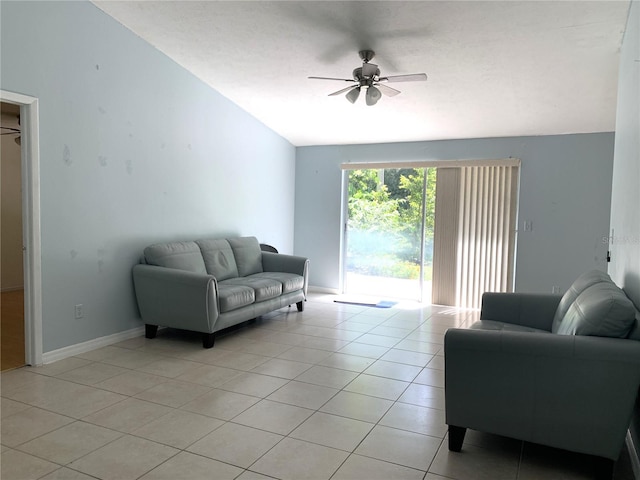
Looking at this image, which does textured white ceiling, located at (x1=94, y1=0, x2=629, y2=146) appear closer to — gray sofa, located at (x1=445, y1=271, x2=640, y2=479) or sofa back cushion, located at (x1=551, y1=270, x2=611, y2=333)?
sofa back cushion, located at (x1=551, y1=270, x2=611, y2=333)

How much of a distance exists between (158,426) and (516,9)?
3.73m

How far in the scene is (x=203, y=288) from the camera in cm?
406

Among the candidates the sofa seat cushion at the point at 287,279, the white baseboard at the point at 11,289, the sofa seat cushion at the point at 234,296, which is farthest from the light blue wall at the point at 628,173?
the white baseboard at the point at 11,289

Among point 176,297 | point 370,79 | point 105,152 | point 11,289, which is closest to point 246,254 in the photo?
point 176,297

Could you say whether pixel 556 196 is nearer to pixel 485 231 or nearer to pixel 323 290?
pixel 485 231

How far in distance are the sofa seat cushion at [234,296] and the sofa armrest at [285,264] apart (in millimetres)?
1211

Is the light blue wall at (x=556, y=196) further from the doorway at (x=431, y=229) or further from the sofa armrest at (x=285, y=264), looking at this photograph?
the sofa armrest at (x=285, y=264)

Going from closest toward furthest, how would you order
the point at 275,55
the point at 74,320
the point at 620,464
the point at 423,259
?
the point at 620,464
the point at 74,320
the point at 275,55
the point at 423,259

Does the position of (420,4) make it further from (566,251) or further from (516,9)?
(566,251)

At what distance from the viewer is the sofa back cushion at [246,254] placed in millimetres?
5512

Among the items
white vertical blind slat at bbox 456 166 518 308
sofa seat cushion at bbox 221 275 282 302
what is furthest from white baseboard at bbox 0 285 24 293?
white vertical blind slat at bbox 456 166 518 308

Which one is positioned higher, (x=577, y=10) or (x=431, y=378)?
(x=577, y=10)

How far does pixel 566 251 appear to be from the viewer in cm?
577

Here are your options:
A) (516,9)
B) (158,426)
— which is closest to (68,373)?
(158,426)
